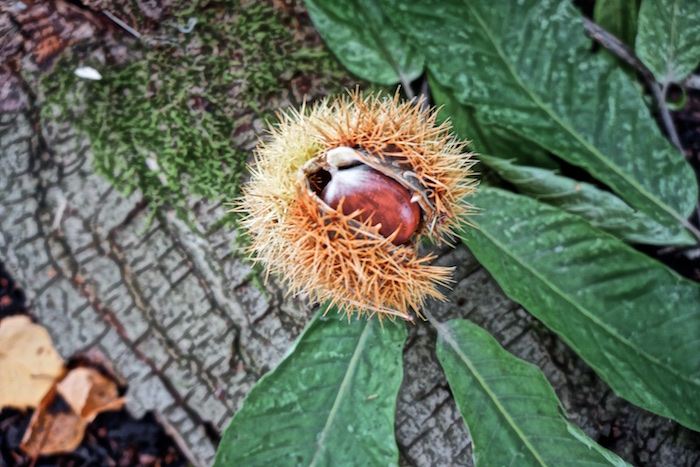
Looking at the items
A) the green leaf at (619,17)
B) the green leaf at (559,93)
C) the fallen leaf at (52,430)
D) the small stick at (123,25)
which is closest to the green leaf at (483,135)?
the green leaf at (559,93)

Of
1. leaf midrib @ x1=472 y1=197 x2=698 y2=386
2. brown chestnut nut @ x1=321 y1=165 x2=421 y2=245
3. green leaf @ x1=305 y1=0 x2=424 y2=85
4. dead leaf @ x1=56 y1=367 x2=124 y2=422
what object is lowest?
dead leaf @ x1=56 y1=367 x2=124 y2=422

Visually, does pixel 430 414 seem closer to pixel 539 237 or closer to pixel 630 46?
pixel 539 237

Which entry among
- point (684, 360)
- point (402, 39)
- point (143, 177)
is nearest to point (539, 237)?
point (684, 360)

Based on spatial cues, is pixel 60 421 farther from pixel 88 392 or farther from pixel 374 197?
pixel 374 197

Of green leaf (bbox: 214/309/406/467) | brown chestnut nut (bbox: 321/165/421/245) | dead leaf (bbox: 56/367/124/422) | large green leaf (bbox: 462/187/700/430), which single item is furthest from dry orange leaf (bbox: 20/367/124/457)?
large green leaf (bbox: 462/187/700/430)

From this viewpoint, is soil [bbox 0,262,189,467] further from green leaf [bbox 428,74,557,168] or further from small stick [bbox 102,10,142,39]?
green leaf [bbox 428,74,557,168]

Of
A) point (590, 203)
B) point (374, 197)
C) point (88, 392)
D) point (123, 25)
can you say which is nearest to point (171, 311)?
point (88, 392)
